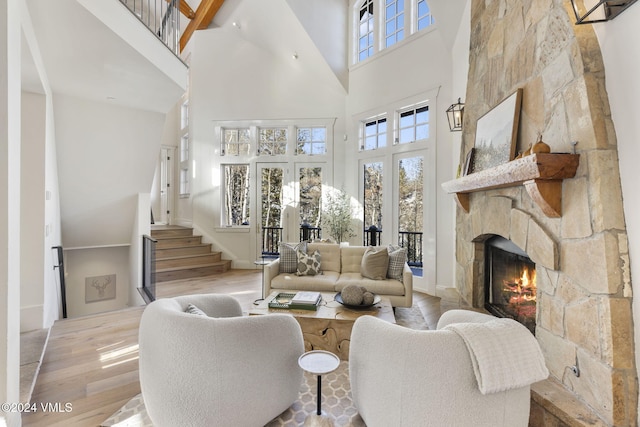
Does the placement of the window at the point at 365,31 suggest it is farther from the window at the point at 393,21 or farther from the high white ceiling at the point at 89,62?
Result: the high white ceiling at the point at 89,62

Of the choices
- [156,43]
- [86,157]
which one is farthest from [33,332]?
[156,43]

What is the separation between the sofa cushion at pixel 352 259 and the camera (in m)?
4.19

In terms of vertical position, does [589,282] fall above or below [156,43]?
below

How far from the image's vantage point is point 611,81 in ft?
4.87

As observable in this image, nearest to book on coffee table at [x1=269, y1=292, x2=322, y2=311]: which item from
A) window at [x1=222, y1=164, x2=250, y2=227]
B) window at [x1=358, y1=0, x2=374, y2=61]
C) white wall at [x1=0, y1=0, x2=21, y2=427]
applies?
white wall at [x1=0, y1=0, x2=21, y2=427]

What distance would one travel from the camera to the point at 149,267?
4.54 meters

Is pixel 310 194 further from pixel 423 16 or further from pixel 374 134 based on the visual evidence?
pixel 423 16

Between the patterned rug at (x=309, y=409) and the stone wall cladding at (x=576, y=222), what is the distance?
4.05 feet

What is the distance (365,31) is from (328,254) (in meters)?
4.24

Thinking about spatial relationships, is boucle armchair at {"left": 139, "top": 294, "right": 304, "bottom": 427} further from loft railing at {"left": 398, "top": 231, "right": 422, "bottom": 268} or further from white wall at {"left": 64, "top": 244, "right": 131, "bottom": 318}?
white wall at {"left": 64, "top": 244, "right": 131, "bottom": 318}

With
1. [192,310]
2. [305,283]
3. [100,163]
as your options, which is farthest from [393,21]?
[192,310]

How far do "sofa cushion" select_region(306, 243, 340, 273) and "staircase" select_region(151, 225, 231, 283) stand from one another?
268 cm

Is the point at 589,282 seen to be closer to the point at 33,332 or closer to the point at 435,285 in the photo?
the point at 435,285

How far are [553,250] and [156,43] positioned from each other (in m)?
3.76
